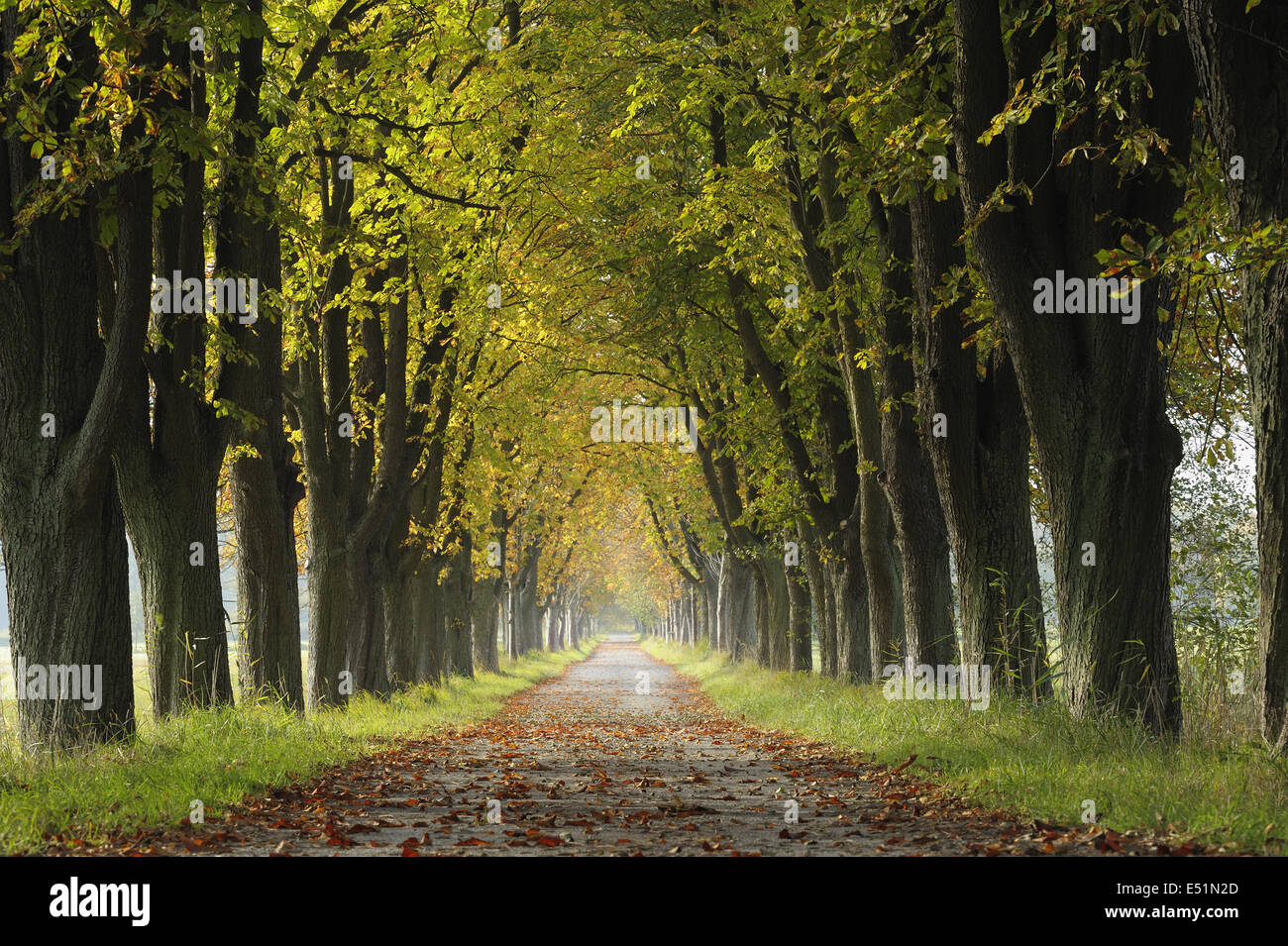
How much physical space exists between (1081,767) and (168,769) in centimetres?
653

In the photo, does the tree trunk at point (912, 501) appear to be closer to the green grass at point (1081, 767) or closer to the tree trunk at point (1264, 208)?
the green grass at point (1081, 767)

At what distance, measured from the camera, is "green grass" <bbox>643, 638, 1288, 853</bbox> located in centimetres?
623

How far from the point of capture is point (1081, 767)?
786 cm

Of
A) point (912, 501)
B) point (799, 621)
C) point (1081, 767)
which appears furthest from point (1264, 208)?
point (799, 621)

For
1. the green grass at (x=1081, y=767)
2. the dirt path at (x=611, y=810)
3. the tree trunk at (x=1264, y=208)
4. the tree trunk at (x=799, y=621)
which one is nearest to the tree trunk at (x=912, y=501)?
the green grass at (x=1081, y=767)

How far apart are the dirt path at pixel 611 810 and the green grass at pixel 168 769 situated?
0.86ft

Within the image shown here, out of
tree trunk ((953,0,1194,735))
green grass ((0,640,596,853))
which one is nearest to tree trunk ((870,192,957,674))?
tree trunk ((953,0,1194,735))

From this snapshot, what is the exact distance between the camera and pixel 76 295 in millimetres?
9477

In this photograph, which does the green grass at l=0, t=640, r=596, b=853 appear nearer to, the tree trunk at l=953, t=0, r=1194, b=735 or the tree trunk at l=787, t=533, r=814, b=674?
the tree trunk at l=953, t=0, r=1194, b=735

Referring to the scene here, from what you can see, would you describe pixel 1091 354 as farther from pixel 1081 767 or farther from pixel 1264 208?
pixel 1081 767

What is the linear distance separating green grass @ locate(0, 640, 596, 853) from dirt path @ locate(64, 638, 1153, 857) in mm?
262

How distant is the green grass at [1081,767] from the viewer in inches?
245
